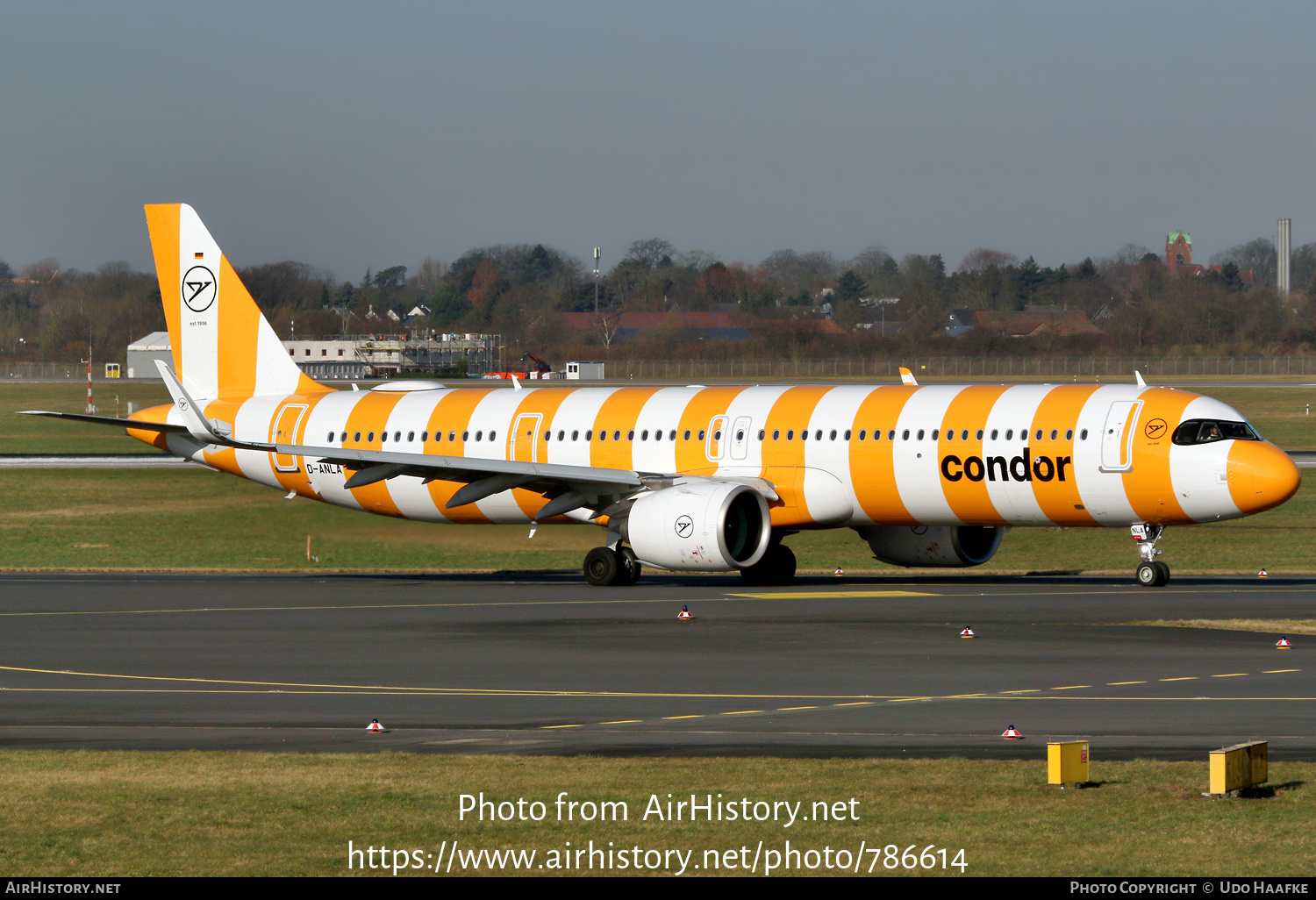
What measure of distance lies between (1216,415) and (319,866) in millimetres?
26959

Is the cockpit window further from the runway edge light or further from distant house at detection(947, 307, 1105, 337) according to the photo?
distant house at detection(947, 307, 1105, 337)

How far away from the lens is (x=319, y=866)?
1225cm

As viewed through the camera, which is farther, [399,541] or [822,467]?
[399,541]

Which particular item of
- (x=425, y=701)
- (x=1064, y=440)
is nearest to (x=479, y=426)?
(x=1064, y=440)

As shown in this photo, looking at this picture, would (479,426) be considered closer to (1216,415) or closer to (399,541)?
(399,541)

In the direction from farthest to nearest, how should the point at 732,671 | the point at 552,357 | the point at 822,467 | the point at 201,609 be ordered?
the point at 552,357
the point at 822,467
the point at 201,609
the point at 732,671

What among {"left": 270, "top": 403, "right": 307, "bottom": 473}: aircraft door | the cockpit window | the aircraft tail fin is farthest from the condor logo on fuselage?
the aircraft tail fin

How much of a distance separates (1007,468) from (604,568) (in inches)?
356

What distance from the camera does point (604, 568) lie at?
38281mm

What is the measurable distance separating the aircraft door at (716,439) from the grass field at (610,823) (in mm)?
22057

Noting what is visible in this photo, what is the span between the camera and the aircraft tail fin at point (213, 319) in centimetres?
4541

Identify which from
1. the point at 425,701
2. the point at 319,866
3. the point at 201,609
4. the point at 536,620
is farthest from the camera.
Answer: the point at 201,609

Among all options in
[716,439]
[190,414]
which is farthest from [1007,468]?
[190,414]

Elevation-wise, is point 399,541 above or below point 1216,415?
below
